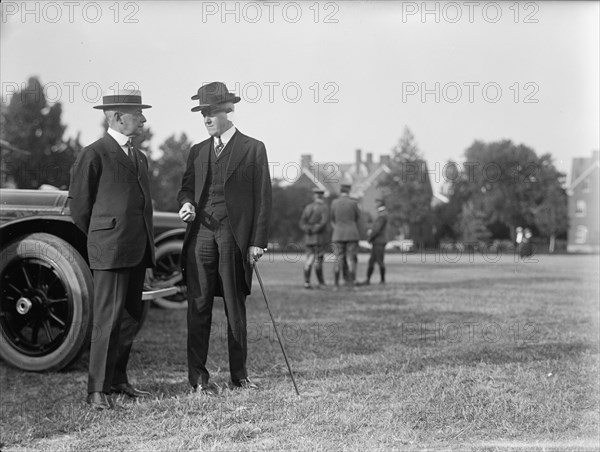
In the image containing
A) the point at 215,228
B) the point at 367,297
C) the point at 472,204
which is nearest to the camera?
the point at 215,228

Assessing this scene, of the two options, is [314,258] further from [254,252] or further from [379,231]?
[254,252]

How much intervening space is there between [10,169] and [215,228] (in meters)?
8.38

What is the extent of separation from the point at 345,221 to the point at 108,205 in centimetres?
861

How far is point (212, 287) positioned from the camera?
15.7ft

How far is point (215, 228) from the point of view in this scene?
15.3 ft

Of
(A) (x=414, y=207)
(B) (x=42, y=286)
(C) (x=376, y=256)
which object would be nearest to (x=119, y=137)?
(B) (x=42, y=286)

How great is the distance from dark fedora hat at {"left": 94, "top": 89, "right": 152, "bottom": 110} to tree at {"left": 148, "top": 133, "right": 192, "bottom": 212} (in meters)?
0.35

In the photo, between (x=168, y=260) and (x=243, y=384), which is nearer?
(x=243, y=384)

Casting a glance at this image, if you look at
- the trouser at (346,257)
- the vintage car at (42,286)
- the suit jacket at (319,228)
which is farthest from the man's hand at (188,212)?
the trouser at (346,257)

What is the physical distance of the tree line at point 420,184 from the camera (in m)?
6.14

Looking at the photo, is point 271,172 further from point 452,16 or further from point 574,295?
point 574,295

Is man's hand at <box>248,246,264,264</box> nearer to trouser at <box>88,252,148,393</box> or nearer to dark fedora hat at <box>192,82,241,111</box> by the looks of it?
trouser at <box>88,252,148,393</box>

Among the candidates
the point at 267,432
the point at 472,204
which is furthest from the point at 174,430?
the point at 472,204

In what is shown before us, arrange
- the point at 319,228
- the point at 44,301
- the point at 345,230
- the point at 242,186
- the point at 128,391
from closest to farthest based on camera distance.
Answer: the point at 242,186 < the point at 128,391 < the point at 44,301 < the point at 319,228 < the point at 345,230
